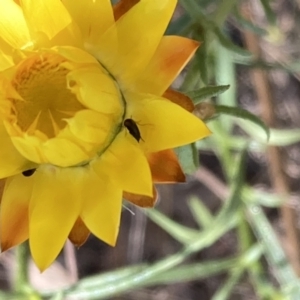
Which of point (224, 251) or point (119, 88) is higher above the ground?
point (119, 88)

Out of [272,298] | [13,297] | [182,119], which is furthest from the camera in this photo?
[272,298]

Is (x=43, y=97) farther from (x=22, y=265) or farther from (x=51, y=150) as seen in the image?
(x=22, y=265)

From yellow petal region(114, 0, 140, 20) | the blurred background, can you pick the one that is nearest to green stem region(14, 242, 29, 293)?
the blurred background

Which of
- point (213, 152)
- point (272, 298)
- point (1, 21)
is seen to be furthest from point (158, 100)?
point (213, 152)

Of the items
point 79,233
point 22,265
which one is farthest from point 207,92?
point 22,265

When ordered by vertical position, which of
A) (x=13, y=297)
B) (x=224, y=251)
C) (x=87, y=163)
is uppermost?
(x=87, y=163)

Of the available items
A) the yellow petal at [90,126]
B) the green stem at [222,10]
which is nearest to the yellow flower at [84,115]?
the yellow petal at [90,126]

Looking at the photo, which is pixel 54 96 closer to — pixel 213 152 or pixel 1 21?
pixel 1 21
